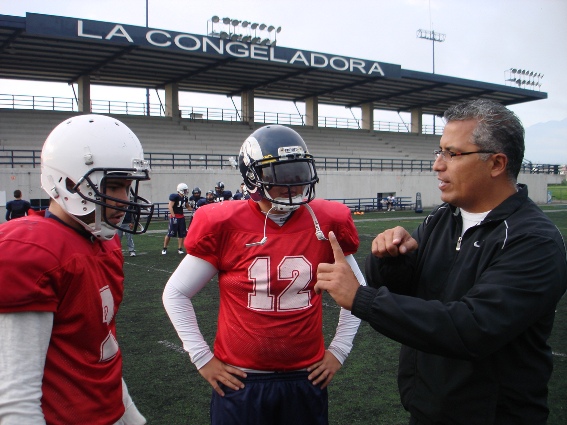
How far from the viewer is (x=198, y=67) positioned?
2531cm

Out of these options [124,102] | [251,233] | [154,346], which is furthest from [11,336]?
[124,102]

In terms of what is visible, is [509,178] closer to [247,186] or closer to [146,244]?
[247,186]

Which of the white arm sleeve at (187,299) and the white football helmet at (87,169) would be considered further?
the white arm sleeve at (187,299)

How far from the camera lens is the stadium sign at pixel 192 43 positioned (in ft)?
66.0

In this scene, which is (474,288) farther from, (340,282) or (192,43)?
(192,43)

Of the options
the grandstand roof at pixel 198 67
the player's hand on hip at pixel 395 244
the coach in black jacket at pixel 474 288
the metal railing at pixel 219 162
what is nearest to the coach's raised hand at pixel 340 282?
the coach in black jacket at pixel 474 288

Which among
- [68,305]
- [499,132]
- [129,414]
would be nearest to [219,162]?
[129,414]

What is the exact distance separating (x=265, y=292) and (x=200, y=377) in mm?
2444

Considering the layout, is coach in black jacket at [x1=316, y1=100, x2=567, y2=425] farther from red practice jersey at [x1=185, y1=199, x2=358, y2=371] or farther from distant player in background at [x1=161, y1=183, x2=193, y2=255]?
distant player in background at [x1=161, y1=183, x2=193, y2=255]

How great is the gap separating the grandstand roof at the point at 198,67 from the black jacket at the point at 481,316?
2114cm

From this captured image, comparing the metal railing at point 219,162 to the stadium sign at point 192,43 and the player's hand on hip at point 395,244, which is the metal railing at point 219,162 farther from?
the player's hand on hip at point 395,244

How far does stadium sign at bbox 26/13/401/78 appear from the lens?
20109 mm

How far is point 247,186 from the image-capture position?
2580mm

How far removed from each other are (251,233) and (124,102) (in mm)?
25876
